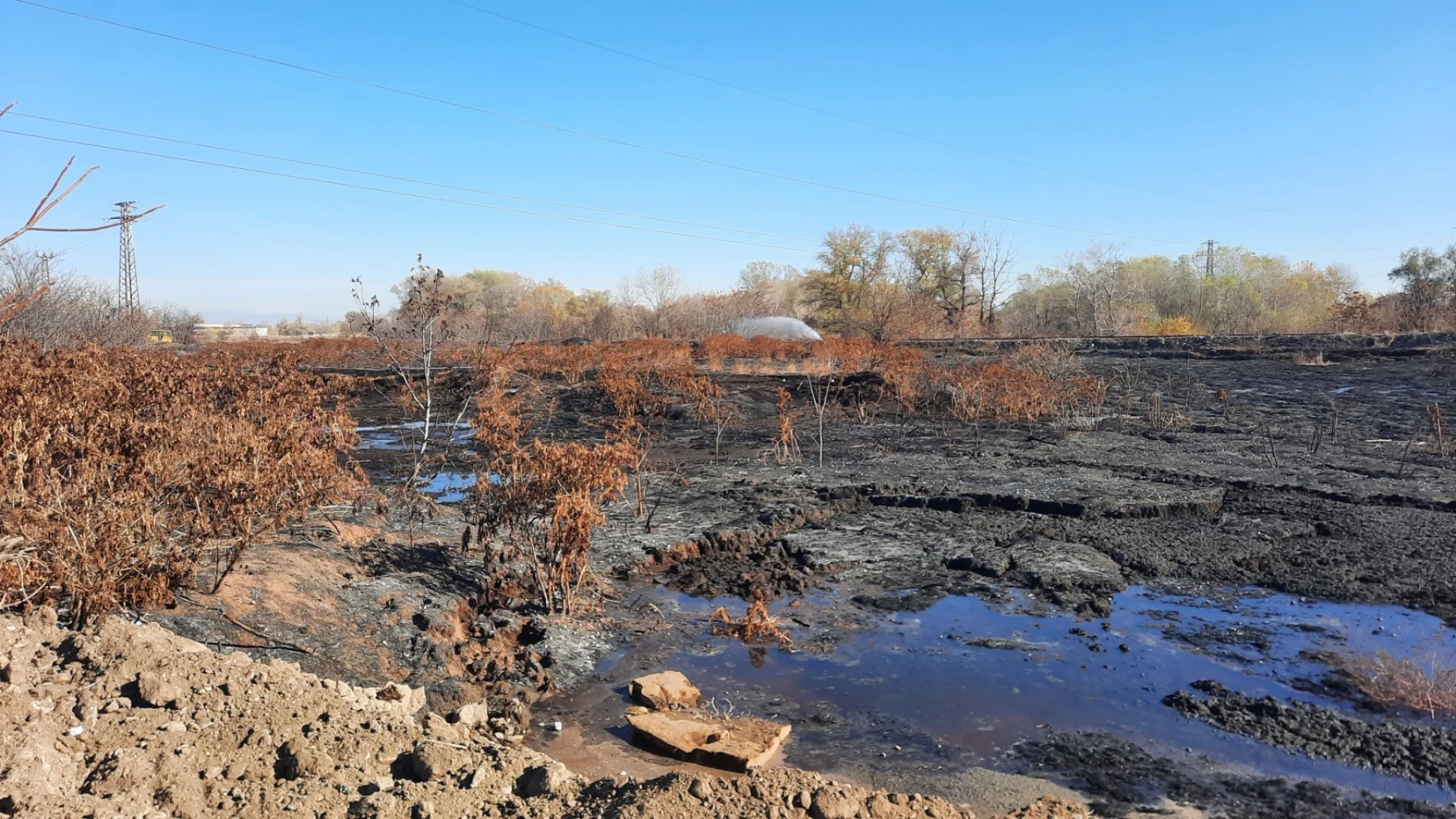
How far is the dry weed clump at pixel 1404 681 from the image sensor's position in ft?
16.2

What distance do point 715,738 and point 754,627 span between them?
1.65 m

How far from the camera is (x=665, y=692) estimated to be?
5172 mm

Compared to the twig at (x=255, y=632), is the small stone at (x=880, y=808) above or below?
below

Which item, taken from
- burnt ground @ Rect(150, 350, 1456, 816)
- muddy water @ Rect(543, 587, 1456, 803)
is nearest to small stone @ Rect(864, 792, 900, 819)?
burnt ground @ Rect(150, 350, 1456, 816)

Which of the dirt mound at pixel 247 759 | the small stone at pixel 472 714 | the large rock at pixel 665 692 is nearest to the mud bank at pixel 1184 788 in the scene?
the dirt mound at pixel 247 759

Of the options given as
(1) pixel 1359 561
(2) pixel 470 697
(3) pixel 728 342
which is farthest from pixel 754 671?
(3) pixel 728 342

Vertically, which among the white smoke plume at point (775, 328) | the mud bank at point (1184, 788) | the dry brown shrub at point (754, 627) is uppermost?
the white smoke plume at point (775, 328)

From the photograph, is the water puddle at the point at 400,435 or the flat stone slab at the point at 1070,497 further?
the water puddle at the point at 400,435

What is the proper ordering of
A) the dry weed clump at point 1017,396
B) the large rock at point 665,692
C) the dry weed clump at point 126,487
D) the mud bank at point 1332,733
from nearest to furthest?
the dry weed clump at point 126,487 → the mud bank at point 1332,733 → the large rock at point 665,692 → the dry weed clump at point 1017,396

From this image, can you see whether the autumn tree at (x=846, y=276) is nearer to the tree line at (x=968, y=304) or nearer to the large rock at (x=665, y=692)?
the tree line at (x=968, y=304)

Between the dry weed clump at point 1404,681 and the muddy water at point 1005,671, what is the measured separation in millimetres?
201

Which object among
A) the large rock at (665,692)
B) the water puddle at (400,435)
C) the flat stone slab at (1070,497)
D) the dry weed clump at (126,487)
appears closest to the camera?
the dry weed clump at (126,487)

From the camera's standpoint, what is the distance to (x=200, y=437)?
17.8ft

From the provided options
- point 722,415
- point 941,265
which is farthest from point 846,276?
point 722,415
